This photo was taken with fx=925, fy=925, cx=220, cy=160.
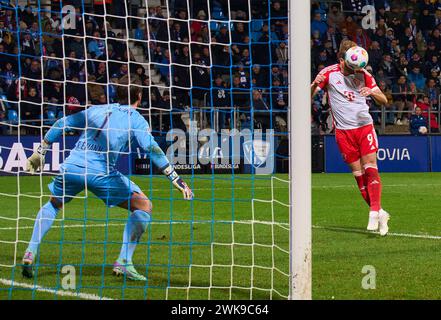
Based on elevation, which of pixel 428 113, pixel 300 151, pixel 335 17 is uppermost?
pixel 335 17

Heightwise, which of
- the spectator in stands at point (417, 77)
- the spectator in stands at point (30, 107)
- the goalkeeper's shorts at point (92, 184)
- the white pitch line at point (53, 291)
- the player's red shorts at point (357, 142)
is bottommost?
the white pitch line at point (53, 291)

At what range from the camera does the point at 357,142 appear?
11836 millimetres

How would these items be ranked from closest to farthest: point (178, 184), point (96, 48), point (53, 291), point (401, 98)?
point (53, 291) → point (178, 184) → point (96, 48) → point (401, 98)

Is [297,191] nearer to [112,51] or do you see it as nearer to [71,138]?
[112,51]

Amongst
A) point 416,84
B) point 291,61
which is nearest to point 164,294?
point 291,61

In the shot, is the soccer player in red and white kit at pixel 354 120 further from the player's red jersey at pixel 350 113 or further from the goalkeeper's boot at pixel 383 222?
the goalkeeper's boot at pixel 383 222

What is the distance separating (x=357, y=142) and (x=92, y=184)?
4545 millimetres

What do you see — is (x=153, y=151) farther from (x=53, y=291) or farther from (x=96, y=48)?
(x=96, y=48)

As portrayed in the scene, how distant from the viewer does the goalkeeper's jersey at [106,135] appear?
325 inches

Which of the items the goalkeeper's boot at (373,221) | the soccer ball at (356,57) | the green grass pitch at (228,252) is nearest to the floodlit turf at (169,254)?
the green grass pitch at (228,252)

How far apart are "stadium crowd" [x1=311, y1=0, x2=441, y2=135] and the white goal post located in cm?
1854

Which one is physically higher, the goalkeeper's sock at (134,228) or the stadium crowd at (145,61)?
the stadium crowd at (145,61)

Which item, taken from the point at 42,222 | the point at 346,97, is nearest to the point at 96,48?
the point at 346,97

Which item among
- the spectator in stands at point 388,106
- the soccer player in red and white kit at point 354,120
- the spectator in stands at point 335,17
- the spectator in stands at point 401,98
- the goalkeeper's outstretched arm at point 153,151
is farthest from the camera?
the spectator in stands at point 335,17
